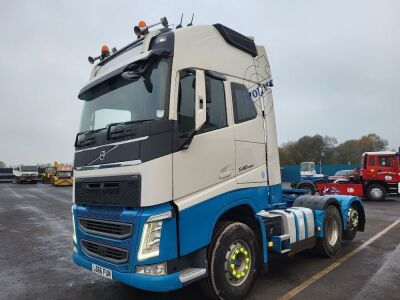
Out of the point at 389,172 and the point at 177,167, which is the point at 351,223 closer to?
the point at 177,167

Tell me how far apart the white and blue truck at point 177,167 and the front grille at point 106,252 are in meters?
0.01

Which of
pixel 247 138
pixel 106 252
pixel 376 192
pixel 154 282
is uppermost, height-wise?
pixel 247 138

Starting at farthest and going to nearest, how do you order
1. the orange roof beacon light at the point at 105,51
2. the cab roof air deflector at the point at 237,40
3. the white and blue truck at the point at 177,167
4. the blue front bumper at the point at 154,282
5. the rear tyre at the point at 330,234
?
the rear tyre at the point at 330,234
the orange roof beacon light at the point at 105,51
the cab roof air deflector at the point at 237,40
the white and blue truck at the point at 177,167
the blue front bumper at the point at 154,282

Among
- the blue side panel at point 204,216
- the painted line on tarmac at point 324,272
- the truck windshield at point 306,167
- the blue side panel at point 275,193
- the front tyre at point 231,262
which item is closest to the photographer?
the blue side panel at point 204,216

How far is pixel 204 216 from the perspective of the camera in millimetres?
4125

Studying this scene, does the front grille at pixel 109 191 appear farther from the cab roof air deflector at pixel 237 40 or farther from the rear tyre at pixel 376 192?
the rear tyre at pixel 376 192

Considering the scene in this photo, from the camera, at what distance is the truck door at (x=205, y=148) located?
3.96 metres

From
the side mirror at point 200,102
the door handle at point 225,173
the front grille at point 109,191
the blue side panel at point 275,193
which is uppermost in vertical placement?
the side mirror at point 200,102

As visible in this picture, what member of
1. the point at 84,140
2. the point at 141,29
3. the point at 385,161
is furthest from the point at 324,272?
the point at 385,161

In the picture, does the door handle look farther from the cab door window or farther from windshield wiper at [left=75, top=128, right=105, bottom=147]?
windshield wiper at [left=75, top=128, right=105, bottom=147]

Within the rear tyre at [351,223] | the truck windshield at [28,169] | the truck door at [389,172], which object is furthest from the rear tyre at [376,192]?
the truck windshield at [28,169]

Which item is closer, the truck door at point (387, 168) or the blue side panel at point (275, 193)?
the blue side panel at point (275, 193)

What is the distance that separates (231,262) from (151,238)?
1.23 meters

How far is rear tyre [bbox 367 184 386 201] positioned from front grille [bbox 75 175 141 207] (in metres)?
17.5
